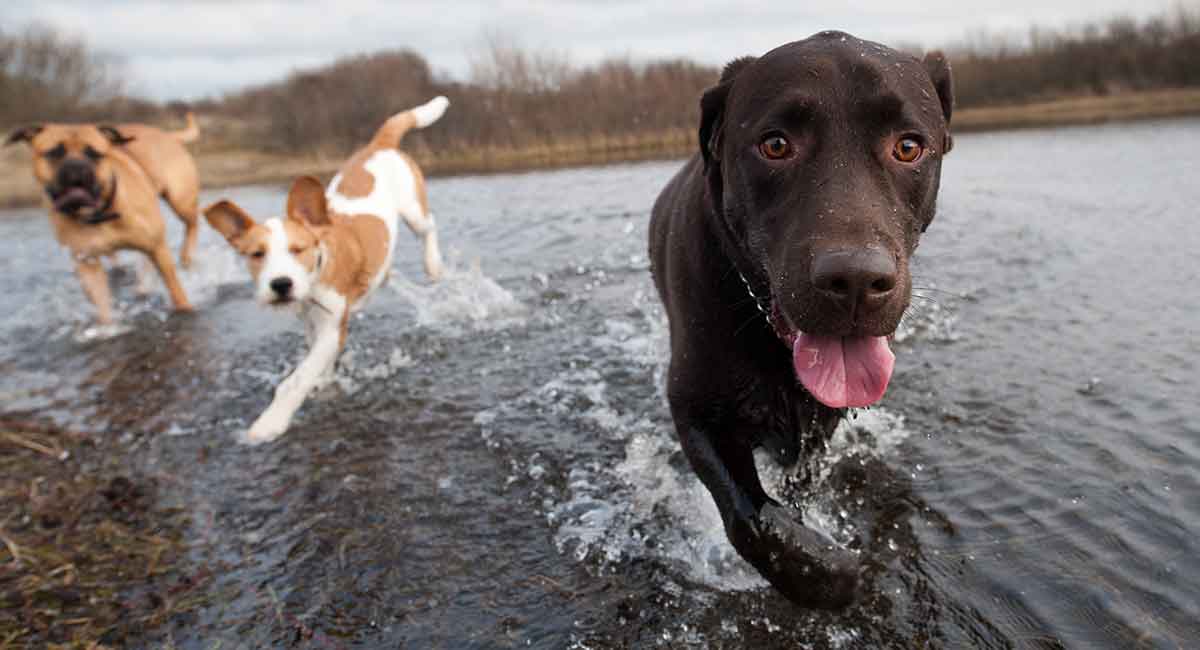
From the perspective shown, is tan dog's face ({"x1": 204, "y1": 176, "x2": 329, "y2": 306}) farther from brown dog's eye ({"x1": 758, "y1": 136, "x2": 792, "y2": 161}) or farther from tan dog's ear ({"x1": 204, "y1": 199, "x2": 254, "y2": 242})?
brown dog's eye ({"x1": 758, "y1": 136, "x2": 792, "y2": 161})

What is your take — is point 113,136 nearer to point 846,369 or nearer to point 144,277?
point 144,277

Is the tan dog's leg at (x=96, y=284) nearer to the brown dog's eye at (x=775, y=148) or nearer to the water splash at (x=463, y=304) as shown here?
the water splash at (x=463, y=304)

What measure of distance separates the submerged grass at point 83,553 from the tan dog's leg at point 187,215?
4794 mm

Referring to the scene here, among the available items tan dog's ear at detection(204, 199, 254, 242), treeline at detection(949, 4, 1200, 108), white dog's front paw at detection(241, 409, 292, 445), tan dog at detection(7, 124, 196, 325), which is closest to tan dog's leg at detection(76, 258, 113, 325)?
tan dog at detection(7, 124, 196, 325)

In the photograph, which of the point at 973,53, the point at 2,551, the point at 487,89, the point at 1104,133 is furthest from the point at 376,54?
the point at 2,551

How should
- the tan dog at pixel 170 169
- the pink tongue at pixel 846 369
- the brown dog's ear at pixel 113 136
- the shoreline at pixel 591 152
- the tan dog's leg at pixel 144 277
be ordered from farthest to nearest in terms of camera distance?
the shoreline at pixel 591 152 → the tan dog's leg at pixel 144 277 → the tan dog at pixel 170 169 → the brown dog's ear at pixel 113 136 → the pink tongue at pixel 846 369

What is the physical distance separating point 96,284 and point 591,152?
16616 millimetres

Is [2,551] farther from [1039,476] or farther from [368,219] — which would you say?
[1039,476]

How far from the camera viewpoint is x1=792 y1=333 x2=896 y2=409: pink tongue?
1.92 meters

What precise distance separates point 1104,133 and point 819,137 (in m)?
19.8

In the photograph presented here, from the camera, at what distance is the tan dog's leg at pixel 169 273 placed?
6.87 m

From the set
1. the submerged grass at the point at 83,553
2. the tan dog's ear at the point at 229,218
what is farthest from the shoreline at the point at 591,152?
the submerged grass at the point at 83,553

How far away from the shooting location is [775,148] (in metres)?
2.08

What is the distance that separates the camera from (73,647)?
253cm
